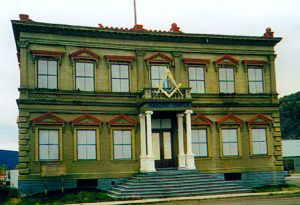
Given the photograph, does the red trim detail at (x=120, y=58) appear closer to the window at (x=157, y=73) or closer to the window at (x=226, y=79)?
the window at (x=157, y=73)

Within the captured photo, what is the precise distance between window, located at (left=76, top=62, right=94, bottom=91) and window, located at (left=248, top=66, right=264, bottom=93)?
1131 cm

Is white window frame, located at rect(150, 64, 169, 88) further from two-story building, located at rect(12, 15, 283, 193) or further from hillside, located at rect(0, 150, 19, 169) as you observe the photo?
hillside, located at rect(0, 150, 19, 169)

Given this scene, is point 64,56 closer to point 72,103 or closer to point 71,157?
point 72,103

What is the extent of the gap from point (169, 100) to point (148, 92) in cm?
141

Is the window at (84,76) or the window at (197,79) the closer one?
the window at (84,76)

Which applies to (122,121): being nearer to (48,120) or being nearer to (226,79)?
(48,120)

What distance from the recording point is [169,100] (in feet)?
86.1

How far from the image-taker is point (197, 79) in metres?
28.9

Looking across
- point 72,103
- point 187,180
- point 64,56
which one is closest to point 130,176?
point 187,180

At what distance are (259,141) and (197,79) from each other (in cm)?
625

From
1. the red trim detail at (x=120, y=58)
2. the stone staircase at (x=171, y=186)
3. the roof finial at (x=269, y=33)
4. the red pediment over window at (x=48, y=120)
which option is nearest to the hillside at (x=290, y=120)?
the roof finial at (x=269, y=33)

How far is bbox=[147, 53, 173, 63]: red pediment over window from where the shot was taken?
1101 inches

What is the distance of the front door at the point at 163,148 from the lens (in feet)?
91.3

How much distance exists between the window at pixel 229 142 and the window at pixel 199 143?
4.57ft
